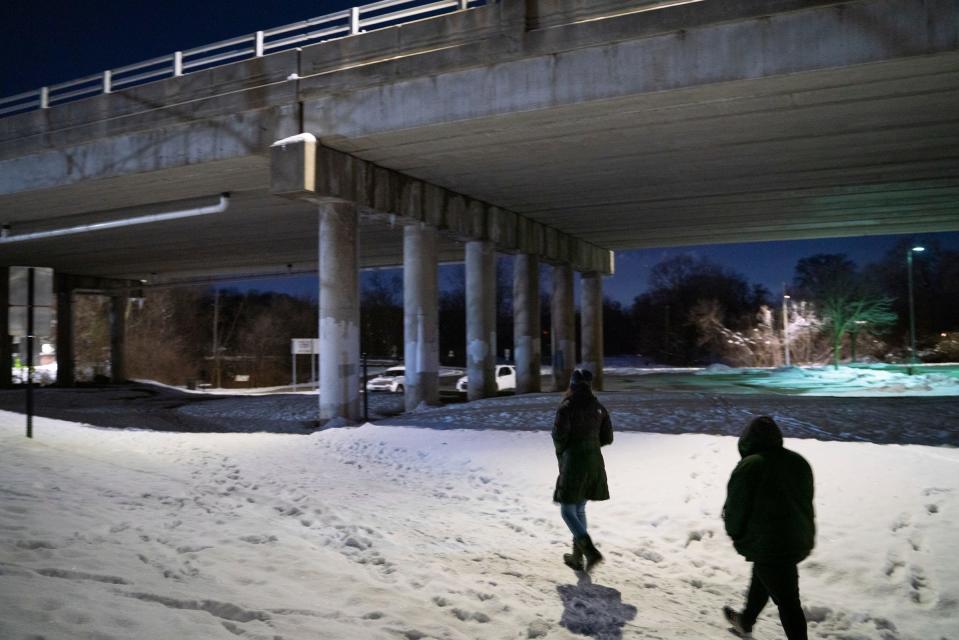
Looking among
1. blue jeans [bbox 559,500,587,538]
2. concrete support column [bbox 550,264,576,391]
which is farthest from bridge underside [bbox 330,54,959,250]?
blue jeans [bbox 559,500,587,538]

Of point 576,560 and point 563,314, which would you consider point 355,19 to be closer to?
point 576,560

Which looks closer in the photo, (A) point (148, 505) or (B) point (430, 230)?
(A) point (148, 505)

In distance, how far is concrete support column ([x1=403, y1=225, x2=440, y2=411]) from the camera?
72.8 ft

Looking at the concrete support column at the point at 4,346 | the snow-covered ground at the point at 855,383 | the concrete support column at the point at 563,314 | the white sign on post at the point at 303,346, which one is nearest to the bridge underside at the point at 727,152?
the concrete support column at the point at 563,314

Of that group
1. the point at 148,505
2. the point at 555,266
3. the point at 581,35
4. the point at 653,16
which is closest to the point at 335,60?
the point at 581,35

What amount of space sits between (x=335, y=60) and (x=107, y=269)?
98.2ft

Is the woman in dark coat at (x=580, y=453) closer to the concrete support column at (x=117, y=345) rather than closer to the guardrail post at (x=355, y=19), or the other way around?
the guardrail post at (x=355, y=19)

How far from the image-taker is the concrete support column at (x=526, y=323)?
1110 inches

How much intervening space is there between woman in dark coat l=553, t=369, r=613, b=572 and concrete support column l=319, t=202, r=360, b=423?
41.2ft

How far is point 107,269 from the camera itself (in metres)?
40.3

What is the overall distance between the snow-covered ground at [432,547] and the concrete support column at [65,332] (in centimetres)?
3330

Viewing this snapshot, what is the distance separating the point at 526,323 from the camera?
2855 cm

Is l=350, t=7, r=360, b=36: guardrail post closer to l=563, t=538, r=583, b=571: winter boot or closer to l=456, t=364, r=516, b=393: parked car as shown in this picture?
l=563, t=538, r=583, b=571: winter boot

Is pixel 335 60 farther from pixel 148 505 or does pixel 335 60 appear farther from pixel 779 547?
pixel 779 547
